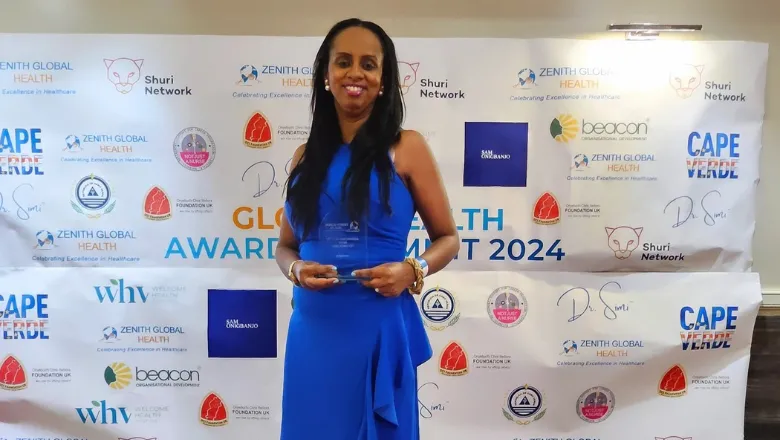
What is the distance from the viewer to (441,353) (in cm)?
198

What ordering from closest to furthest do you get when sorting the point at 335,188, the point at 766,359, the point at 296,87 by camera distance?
1. the point at 335,188
2. the point at 296,87
3. the point at 766,359

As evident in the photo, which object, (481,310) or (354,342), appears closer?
(354,342)

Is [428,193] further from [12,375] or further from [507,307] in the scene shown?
[12,375]

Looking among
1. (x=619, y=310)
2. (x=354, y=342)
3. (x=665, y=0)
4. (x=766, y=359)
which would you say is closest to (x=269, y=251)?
(x=354, y=342)

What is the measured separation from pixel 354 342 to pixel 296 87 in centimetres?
112

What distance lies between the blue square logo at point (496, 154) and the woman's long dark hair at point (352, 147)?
31.7 inches

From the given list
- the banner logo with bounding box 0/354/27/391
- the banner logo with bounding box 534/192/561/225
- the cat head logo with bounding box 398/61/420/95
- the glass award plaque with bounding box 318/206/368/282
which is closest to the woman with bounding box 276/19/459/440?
the glass award plaque with bounding box 318/206/368/282

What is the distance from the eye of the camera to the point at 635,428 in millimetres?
2014

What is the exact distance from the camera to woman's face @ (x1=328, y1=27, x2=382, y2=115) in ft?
3.60

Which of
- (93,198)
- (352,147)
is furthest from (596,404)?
(93,198)

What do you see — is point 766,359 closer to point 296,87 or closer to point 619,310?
point 619,310

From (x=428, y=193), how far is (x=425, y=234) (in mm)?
815

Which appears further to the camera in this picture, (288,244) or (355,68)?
(288,244)

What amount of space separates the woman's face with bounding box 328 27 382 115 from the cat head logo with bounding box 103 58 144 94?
3.66ft
